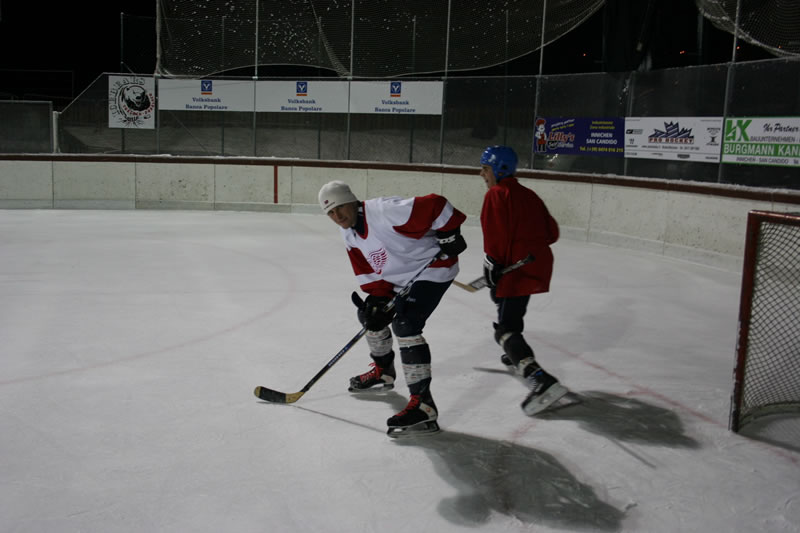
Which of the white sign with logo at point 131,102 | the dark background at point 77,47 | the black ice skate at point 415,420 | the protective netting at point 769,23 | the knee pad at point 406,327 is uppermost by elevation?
the dark background at point 77,47

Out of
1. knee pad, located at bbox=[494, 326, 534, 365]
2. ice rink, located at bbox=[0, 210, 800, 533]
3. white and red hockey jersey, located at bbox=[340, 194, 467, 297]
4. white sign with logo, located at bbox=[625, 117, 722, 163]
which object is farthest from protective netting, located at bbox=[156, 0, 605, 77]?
white and red hockey jersey, located at bbox=[340, 194, 467, 297]

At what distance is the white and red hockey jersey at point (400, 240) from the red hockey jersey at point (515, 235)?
0.31 m

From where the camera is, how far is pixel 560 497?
263 centimetres

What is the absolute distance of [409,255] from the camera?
3.23 metres

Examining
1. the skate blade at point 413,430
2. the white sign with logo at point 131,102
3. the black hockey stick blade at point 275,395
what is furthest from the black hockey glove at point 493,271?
the white sign with logo at point 131,102

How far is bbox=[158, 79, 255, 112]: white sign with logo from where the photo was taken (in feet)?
39.4

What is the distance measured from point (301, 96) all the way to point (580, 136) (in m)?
4.79

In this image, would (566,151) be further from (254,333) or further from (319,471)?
(319,471)

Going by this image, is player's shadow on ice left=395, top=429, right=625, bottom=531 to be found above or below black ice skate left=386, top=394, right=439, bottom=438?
below

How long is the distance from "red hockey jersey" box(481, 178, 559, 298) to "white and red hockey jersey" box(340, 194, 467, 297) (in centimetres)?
31

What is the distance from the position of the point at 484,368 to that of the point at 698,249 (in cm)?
445

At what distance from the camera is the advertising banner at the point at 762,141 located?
22.0ft

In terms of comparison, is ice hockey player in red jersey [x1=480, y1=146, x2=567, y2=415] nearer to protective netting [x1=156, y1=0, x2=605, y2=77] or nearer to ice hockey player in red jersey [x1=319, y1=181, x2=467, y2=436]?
ice hockey player in red jersey [x1=319, y1=181, x2=467, y2=436]

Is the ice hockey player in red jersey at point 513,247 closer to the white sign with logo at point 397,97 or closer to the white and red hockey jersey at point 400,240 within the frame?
the white and red hockey jersey at point 400,240
